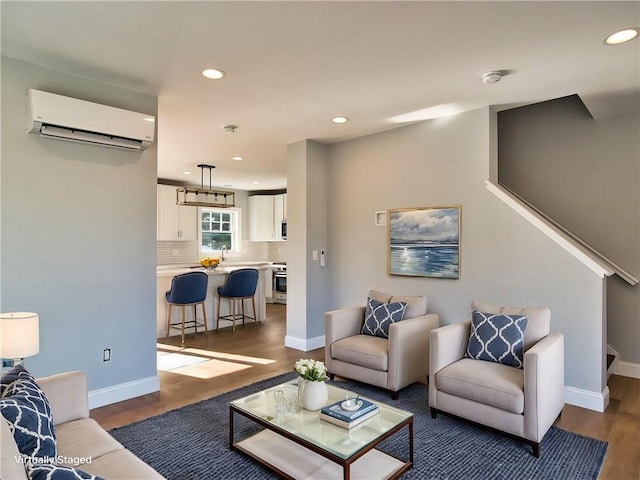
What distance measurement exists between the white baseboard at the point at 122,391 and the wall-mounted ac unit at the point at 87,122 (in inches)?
76.7

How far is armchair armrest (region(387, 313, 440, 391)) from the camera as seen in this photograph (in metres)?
3.26

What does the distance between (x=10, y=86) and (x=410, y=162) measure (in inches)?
137

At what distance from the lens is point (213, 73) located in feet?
9.65

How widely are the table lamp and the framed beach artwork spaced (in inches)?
129

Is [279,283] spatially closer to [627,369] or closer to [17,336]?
[627,369]

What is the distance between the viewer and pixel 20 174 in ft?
9.13

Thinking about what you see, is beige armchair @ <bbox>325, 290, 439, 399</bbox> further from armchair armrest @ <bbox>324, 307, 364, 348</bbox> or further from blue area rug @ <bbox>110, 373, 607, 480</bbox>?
blue area rug @ <bbox>110, 373, 607, 480</bbox>

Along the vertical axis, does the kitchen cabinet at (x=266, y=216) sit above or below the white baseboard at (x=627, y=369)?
above

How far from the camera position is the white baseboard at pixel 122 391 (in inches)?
123

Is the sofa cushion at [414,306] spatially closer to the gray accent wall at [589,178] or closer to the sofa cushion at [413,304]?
the sofa cushion at [413,304]

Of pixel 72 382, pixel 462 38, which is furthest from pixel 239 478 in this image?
pixel 462 38

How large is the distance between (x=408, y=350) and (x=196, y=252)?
6.27 meters

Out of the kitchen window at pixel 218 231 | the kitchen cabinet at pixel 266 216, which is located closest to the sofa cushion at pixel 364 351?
the kitchen cabinet at pixel 266 216

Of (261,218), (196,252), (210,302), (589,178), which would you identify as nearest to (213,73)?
(589,178)
